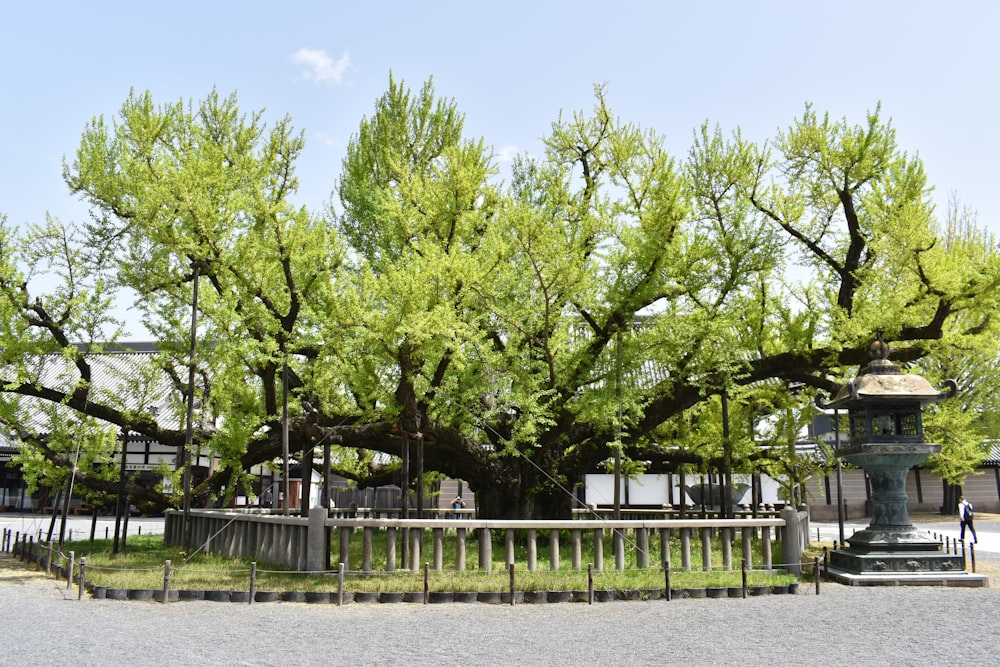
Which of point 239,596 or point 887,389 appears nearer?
point 239,596

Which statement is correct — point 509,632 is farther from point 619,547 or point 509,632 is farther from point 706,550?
point 706,550

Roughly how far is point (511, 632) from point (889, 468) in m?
8.95

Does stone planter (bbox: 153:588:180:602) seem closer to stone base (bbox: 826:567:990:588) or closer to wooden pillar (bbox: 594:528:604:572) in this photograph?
wooden pillar (bbox: 594:528:604:572)

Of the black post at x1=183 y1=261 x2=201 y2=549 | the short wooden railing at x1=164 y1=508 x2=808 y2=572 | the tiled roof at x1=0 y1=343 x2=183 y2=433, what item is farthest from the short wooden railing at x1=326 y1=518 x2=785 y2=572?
the tiled roof at x1=0 y1=343 x2=183 y2=433

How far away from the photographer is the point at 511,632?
28.8 ft

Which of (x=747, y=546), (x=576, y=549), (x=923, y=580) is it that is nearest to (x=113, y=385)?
(x=576, y=549)

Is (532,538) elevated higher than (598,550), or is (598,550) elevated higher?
(532,538)

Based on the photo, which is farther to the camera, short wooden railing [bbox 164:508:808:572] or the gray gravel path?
short wooden railing [bbox 164:508:808:572]

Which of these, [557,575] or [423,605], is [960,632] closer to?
[557,575]

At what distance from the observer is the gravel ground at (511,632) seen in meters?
7.49

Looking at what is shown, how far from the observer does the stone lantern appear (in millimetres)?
13180

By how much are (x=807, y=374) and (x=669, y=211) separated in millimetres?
5572

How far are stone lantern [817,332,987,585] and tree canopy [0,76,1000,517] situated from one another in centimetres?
196

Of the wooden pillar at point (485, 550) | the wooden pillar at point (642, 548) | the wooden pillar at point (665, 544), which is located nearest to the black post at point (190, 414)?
the wooden pillar at point (485, 550)
